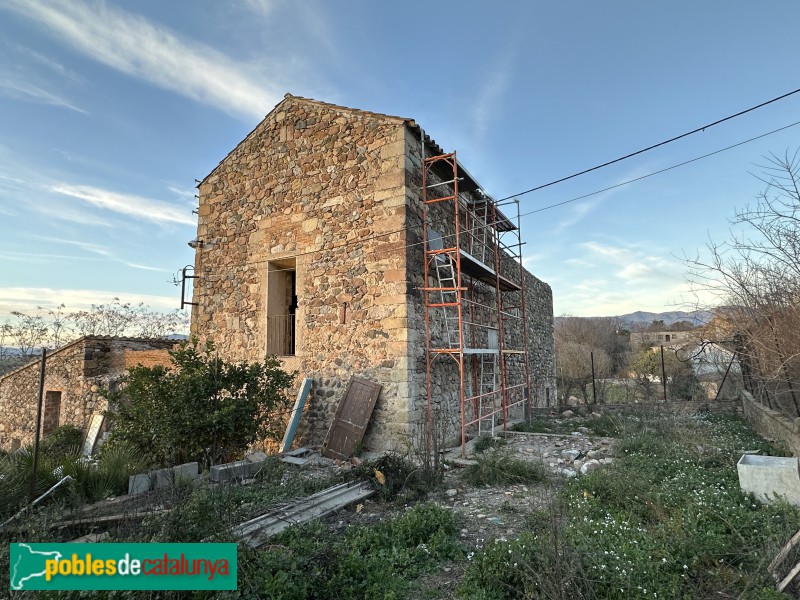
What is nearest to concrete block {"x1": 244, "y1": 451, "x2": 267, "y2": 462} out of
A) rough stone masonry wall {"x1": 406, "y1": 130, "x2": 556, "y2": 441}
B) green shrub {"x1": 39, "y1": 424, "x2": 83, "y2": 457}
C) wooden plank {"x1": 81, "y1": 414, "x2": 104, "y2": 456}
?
rough stone masonry wall {"x1": 406, "y1": 130, "x2": 556, "y2": 441}

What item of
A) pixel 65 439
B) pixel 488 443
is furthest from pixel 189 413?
pixel 65 439

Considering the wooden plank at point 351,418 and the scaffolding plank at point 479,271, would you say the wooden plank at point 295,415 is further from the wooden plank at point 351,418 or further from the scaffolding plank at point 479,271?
the scaffolding plank at point 479,271

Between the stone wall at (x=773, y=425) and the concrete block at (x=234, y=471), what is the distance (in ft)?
24.1

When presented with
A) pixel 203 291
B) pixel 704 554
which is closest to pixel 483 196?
pixel 203 291

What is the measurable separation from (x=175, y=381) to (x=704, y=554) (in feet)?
22.4

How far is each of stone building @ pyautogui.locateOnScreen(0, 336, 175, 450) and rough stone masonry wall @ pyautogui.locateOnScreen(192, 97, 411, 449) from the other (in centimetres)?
356

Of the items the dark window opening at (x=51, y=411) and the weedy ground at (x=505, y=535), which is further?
the dark window opening at (x=51, y=411)

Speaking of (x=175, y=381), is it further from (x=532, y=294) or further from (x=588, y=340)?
(x=588, y=340)

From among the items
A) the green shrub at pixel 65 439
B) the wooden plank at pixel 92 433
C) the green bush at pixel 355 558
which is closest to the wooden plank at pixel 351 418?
the green bush at pixel 355 558

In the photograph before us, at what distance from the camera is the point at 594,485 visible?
16.7 ft

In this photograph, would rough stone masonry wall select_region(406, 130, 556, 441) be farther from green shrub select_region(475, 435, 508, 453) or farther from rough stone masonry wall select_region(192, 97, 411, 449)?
green shrub select_region(475, 435, 508, 453)

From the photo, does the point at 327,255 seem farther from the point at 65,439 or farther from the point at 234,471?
the point at 65,439

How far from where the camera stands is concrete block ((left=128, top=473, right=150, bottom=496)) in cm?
530

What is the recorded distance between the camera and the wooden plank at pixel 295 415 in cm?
792
